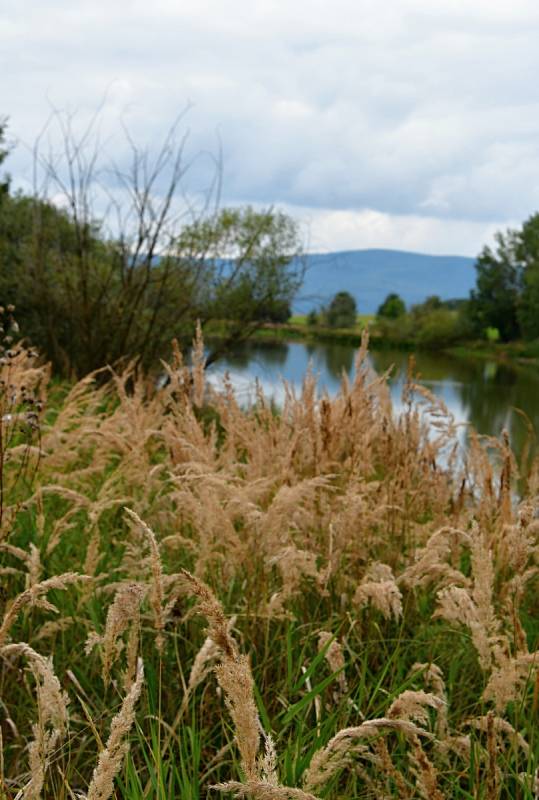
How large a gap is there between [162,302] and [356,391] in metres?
6.28

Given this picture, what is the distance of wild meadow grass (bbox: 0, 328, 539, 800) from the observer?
4.90ft

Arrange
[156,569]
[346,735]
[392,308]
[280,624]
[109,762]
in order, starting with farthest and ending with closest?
[392,308], [280,624], [156,569], [346,735], [109,762]

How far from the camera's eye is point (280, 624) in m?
2.56

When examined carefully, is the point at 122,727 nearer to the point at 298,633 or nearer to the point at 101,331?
the point at 298,633

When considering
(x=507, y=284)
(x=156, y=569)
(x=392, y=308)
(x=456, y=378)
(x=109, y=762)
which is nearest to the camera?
(x=109, y=762)

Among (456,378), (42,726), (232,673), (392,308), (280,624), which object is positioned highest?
(392,308)

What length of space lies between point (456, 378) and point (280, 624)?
3429cm

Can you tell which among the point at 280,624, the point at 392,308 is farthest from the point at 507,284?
the point at 280,624

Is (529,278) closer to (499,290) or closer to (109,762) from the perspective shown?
(499,290)

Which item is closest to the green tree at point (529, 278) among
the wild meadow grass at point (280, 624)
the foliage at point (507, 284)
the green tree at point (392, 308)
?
the foliage at point (507, 284)

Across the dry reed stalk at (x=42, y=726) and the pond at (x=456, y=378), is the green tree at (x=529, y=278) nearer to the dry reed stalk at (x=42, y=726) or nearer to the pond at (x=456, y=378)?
the pond at (x=456, y=378)

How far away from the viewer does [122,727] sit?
1045 mm

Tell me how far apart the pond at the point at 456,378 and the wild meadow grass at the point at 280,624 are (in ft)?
19.8

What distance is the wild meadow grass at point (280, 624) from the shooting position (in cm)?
149
